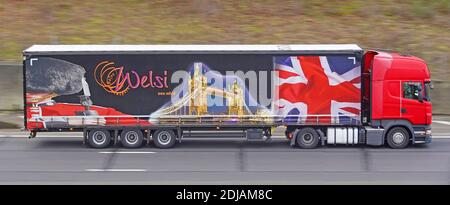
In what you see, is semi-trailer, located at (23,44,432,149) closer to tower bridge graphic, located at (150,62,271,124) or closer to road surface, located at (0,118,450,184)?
tower bridge graphic, located at (150,62,271,124)

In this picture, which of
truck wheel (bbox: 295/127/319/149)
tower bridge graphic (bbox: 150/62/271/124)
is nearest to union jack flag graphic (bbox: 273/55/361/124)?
truck wheel (bbox: 295/127/319/149)

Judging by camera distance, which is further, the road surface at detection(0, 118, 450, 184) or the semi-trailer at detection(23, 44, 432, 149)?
the semi-trailer at detection(23, 44, 432, 149)

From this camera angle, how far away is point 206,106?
22219 mm

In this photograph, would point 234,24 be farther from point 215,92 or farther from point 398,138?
point 398,138

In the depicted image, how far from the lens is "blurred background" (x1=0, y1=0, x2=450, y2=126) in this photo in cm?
3328

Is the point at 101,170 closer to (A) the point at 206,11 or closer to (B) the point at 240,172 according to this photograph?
(B) the point at 240,172

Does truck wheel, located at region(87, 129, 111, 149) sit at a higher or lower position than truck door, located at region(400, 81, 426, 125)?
lower

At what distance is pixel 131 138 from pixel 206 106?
2.28 metres

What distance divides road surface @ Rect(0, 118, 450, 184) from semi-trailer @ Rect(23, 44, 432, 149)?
1.84 feet

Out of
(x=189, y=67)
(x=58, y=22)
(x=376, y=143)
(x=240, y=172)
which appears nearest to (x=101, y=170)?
(x=240, y=172)

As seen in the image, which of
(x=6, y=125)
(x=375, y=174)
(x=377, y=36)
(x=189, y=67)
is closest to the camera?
(x=375, y=174)

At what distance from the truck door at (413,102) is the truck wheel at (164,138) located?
21.2 feet

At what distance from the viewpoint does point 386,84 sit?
22.3 m

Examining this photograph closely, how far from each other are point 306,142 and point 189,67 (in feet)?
12.8
